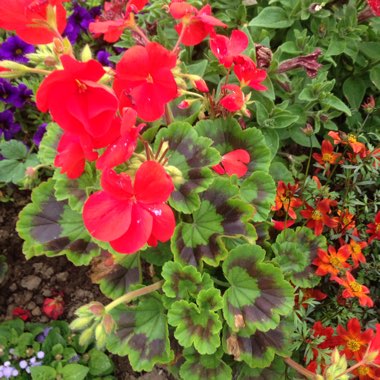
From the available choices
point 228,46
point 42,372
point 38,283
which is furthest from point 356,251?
point 38,283

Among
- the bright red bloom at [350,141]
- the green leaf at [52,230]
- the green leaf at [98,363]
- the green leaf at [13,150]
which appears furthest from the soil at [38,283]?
the bright red bloom at [350,141]

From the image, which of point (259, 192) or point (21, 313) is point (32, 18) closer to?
point (259, 192)

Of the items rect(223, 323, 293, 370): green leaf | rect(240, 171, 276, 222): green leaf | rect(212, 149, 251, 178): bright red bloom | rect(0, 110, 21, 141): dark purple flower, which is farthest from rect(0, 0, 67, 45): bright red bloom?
rect(0, 110, 21, 141): dark purple flower

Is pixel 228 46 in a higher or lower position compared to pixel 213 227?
higher

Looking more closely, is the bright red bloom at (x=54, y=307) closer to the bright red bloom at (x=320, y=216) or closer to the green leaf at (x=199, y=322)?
the green leaf at (x=199, y=322)

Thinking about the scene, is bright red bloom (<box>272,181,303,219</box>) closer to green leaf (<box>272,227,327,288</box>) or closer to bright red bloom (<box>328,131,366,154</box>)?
green leaf (<box>272,227,327,288</box>)

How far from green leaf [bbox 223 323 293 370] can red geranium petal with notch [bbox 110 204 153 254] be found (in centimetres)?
52

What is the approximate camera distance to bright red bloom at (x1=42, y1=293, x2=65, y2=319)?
5.82 ft

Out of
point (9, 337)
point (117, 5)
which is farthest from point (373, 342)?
point (9, 337)

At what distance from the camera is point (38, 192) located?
4.34 feet

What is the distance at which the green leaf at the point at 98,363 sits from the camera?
1.67 m

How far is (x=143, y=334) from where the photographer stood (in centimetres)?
124

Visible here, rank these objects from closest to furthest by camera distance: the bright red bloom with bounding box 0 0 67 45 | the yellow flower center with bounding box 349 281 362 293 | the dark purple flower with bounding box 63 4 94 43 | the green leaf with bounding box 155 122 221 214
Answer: the bright red bloom with bounding box 0 0 67 45 < the green leaf with bounding box 155 122 221 214 < the yellow flower center with bounding box 349 281 362 293 < the dark purple flower with bounding box 63 4 94 43

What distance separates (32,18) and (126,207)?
0.38 meters
